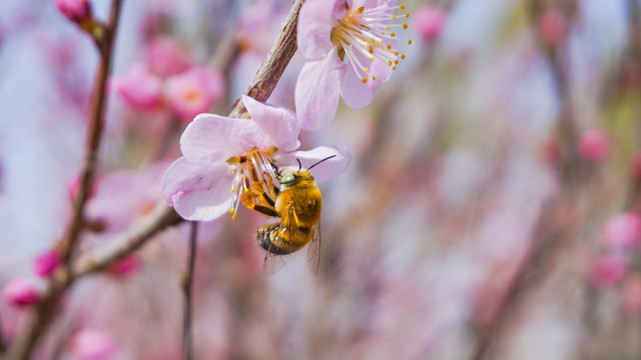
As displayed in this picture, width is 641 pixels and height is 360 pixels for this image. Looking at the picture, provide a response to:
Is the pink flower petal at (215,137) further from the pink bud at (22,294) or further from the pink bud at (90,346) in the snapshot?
the pink bud at (90,346)

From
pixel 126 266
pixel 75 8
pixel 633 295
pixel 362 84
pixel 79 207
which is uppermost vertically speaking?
pixel 75 8

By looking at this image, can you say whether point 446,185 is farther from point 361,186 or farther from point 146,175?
point 146,175

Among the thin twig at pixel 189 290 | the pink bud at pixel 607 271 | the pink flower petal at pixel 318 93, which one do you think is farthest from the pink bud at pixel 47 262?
the pink bud at pixel 607 271

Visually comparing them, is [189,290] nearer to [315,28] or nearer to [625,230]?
[315,28]

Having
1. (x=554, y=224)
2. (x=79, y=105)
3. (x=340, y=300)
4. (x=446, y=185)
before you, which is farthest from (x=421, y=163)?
(x=79, y=105)

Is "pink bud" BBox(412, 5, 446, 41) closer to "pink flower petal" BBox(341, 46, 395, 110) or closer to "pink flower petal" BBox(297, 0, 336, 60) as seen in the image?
"pink flower petal" BBox(341, 46, 395, 110)

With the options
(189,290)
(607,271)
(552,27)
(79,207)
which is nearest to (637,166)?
(607,271)
